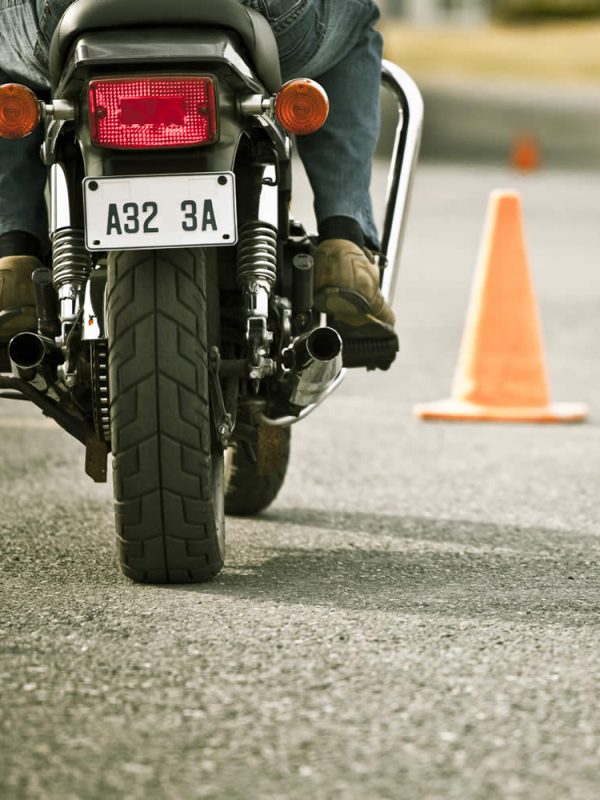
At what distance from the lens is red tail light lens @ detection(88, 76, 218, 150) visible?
398 centimetres

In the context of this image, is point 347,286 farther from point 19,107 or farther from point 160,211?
point 19,107

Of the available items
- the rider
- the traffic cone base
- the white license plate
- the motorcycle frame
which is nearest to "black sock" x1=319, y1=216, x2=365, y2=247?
the rider

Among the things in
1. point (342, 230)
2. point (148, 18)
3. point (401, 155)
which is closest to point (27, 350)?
point (148, 18)

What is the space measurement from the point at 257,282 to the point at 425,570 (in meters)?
0.89

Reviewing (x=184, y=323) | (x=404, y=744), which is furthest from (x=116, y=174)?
(x=404, y=744)

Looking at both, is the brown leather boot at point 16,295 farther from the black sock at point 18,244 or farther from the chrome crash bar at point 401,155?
the chrome crash bar at point 401,155

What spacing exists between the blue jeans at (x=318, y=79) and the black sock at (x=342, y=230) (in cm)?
2

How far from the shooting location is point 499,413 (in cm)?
775

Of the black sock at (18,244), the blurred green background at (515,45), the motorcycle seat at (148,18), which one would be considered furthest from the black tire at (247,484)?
the blurred green background at (515,45)

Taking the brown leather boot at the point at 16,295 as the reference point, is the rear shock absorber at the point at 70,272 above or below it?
above

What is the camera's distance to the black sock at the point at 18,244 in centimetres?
459

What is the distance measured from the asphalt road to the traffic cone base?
65cm

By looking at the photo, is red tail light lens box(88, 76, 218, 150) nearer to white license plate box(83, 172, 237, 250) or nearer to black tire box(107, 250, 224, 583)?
white license plate box(83, 172, 237, 250)

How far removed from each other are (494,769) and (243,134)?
1.88 metres
